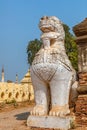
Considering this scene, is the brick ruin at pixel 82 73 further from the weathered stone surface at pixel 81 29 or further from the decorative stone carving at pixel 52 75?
the decorative stone carving at pixel 52 75

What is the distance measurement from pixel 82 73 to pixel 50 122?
123 centimetres

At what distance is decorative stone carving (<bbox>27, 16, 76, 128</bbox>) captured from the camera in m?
5.96

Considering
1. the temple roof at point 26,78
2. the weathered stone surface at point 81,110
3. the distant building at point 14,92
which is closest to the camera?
the weathered stone surface at point 81,110

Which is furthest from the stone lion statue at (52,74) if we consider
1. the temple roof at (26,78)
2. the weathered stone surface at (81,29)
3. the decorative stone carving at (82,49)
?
the temple roof at (26,78)

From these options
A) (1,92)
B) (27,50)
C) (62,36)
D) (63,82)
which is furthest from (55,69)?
(27,50)

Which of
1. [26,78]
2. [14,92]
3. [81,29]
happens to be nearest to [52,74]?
[81,29]

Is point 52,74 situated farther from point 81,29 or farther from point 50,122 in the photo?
point 81,29

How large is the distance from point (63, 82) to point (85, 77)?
0.50 metres

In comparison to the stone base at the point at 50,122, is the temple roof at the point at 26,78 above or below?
above

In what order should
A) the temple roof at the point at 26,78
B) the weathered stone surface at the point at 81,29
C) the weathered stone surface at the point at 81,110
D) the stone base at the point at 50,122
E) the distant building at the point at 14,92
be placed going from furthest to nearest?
the temple roof at the point at 26,78, the distant building at the point at 14,92, the weathered stone surface at the point at 81,29, the weathered stone surface at the point at 81,110, the stone base at the point at 50,122

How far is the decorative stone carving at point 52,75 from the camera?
5961 mm

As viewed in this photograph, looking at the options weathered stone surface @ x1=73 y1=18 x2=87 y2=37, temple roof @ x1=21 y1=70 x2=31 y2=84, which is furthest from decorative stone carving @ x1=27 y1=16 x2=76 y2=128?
temple roof @ x1=21 y1=70 x2=31 y2=84

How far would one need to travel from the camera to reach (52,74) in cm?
598

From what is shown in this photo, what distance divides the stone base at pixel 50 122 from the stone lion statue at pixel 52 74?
9 centimetres
